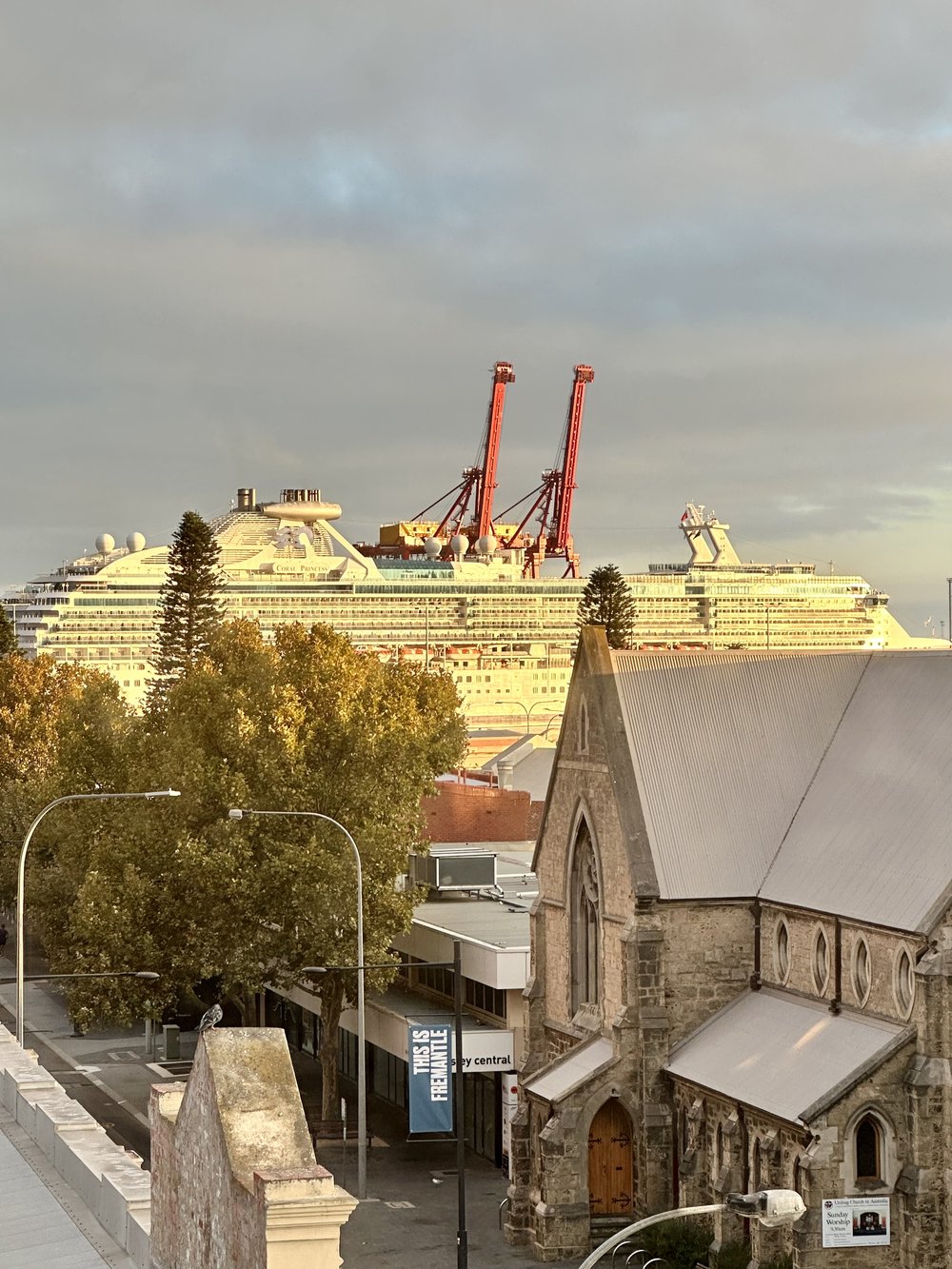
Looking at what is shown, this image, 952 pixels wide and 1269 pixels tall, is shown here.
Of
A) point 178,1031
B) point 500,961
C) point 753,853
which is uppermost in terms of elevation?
point 753,853

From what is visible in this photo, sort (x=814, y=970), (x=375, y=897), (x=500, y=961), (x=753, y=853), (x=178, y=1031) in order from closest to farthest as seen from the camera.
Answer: (x=814, y=970), (x=753, y=853), (x=500, y=961), (x=375, y=897), (x=178, y=1031)

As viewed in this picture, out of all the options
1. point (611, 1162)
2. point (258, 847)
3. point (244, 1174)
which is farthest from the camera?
point (258, 847)

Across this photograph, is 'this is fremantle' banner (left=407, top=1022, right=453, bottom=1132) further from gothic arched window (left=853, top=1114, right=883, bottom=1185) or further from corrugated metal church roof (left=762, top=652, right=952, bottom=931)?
gothic arched window (left=853, top=1114, right=883, bottom=1185)

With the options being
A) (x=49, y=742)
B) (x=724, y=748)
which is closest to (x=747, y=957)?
(x=724, y=748)

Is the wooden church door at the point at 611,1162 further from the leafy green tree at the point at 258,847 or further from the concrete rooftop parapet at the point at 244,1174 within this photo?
the concrete rooftop parapet at the point at 244,1174

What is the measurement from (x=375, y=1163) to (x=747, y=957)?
11.7 metres

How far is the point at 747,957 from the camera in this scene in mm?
41656

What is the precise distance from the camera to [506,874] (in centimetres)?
6234

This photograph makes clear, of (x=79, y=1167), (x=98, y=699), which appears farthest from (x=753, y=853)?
(x=98, y=699)

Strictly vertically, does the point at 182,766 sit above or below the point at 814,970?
above

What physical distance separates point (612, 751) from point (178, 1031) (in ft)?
81.3

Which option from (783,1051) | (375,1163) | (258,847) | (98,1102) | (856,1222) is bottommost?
(375,1163)

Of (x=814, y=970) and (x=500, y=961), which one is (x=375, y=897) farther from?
(x=814, y=970)

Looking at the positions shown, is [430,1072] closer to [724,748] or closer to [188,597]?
[724,748]
